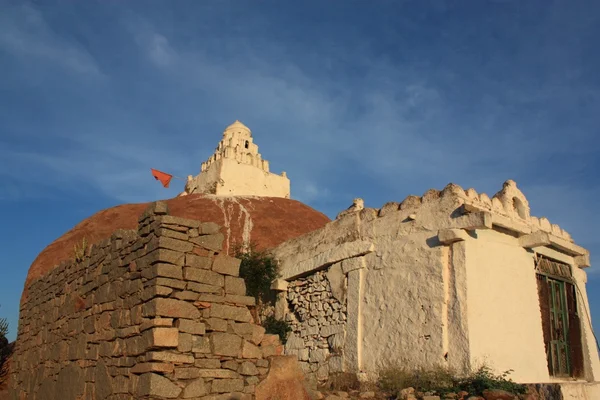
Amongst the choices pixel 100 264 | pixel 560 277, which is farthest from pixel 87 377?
pixel 560 277

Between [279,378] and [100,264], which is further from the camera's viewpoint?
[100,264]

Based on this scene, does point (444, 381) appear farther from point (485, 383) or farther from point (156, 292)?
point (156, 292)

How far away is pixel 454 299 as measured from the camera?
867 centimetres

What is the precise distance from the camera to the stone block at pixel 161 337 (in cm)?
544

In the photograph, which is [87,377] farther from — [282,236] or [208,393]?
[282,236]

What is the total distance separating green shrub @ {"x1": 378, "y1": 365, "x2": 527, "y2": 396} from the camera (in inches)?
307

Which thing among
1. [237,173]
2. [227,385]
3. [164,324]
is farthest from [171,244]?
[237,173]

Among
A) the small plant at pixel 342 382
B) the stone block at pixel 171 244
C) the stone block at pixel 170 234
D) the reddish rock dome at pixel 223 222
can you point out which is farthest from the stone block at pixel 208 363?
the reddish rock dome at pixel 223 222

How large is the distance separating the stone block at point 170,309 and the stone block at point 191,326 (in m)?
0.06

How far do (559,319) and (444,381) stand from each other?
4047mm

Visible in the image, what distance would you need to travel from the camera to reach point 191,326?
5.79 metres

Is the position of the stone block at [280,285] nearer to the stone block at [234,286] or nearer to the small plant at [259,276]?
the small plant at [259,276]

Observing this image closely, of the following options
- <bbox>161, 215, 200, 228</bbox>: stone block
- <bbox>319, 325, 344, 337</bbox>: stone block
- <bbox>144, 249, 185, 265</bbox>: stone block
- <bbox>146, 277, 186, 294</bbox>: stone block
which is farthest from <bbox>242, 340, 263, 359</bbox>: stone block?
<bbox>319, 325, 344, 337</bbox>: stone block

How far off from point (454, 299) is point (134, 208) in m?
16.0
